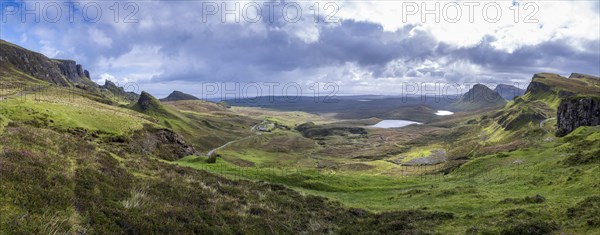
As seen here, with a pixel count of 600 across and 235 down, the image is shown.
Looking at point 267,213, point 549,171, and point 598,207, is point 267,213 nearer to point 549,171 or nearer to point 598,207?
point 598,207

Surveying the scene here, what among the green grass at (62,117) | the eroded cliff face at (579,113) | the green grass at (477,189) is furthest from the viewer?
the eroded cliff face at (579,113)

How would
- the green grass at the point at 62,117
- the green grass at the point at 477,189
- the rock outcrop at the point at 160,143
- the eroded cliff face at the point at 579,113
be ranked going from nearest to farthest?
1. the green grass at the point at 477,189
2. the green grass at the point at 62,117
3. the rock outcrop at the point at 160,143
4. the eroded cliff face at the point at 579,113

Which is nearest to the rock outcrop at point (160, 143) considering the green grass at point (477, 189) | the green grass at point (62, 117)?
the green grass at point (62, 117)

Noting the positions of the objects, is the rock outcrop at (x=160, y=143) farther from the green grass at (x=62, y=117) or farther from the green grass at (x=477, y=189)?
the green grass at (x=477, y=189)

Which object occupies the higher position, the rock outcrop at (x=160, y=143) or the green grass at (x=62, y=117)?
the green grass at (x=62, y=117)

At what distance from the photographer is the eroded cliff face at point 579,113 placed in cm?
10900

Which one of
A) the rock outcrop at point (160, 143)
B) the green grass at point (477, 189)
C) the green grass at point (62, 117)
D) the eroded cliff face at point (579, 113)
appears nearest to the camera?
the green grass at point (477, 189)

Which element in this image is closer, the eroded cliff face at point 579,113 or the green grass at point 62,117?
the green grass at point 62,117

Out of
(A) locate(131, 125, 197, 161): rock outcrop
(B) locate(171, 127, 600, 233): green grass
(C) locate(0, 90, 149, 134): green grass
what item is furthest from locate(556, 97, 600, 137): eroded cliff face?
(C) locate(0, 90, 149, 134): green grass

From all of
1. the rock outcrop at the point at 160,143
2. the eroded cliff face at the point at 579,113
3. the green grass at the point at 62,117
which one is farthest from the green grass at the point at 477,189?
the eroded cliff face at the point at 579,113

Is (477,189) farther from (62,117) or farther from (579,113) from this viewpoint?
(579,113)

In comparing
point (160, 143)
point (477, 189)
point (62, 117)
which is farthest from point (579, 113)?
point (62, 117)

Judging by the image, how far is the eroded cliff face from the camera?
10900cm

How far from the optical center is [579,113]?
369 feet
